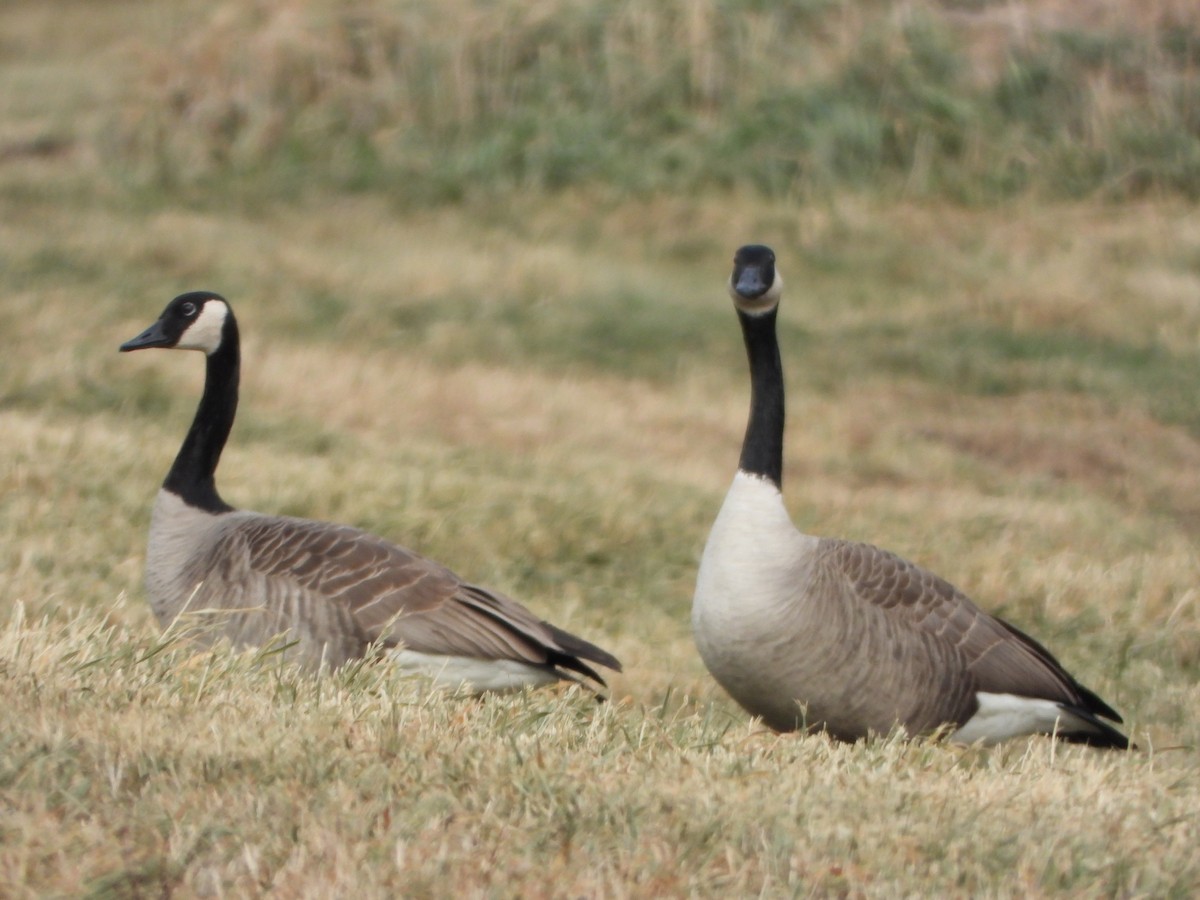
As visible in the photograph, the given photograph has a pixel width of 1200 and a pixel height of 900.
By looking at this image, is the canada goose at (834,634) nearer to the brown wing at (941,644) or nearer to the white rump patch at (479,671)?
the brown wing at (941,644)

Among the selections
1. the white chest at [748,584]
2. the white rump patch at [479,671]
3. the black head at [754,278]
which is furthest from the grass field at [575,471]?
the black head at [754,278]

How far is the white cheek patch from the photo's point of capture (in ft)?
21.4

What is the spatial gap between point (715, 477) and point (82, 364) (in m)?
3.73

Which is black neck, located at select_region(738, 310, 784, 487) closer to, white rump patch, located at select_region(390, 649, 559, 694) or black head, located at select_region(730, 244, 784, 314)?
black head, located at select_region(730, 244, 784, 314)

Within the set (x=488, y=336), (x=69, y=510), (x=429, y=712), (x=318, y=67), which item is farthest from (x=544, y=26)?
(x=429, y=712)

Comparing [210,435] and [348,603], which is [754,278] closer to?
[348,603]

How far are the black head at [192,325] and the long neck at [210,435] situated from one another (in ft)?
0.11

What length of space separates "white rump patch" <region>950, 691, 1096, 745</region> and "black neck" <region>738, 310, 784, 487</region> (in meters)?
0.98

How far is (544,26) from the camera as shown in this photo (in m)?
Answer: 15.7

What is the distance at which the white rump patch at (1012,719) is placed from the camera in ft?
17.9

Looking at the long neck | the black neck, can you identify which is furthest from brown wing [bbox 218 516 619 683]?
the black neck

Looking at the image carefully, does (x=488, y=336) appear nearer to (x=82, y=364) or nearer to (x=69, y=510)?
(x=82, y=364)

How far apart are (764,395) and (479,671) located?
129 cm

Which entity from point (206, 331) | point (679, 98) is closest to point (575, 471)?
point (206, 331)
